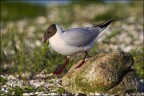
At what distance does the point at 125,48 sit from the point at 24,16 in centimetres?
1084

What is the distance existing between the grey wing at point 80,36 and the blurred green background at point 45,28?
0.79m

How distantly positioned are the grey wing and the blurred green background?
0.79m

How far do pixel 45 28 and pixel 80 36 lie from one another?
316 inches

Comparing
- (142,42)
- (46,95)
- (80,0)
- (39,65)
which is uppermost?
(80,0)

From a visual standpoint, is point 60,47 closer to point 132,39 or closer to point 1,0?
point 132,39

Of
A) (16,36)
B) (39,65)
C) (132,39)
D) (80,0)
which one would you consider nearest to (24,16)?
(80,0)

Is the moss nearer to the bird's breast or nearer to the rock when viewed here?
the rock

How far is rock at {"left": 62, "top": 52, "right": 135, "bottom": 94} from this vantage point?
719 cm

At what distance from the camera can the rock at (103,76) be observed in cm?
719

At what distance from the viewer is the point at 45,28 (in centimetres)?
1551

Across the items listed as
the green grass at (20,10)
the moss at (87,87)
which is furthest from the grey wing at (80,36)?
the green grass at (20,10)

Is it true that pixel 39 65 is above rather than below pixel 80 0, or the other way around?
below

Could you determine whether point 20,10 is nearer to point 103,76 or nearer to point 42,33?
point 42,33

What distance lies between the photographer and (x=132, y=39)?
12.4 meters
